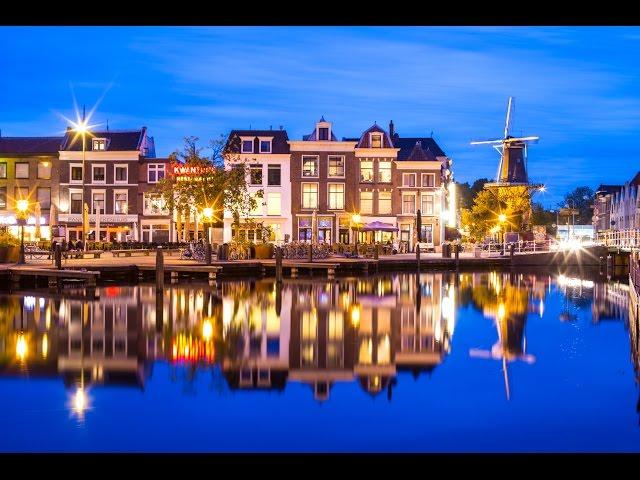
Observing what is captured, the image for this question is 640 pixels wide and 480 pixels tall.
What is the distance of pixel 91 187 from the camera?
74.2 meters

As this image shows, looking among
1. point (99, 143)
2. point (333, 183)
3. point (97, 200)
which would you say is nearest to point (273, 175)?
point (333, 183)

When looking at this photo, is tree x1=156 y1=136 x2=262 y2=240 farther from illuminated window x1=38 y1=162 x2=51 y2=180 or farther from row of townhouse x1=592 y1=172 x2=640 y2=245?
row of townhouse x1=592 y1=172 x2=640 y2=245

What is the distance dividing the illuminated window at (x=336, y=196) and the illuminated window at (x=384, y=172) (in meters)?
3.41

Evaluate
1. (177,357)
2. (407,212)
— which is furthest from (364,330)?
(407,212)

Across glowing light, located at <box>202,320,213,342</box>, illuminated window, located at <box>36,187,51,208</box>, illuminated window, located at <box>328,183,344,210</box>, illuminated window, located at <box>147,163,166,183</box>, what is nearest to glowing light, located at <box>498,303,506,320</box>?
glowing light, located at <box>202,320,213,342</box>

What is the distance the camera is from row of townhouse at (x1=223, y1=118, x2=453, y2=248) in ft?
238

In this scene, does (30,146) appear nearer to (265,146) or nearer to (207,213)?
(265,146)

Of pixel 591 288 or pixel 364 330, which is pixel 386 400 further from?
pixel 591 288

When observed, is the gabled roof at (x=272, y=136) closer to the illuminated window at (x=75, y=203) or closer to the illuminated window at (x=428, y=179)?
the illuminated window at (x=428, y=179)

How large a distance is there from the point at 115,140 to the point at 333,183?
64.8 ft

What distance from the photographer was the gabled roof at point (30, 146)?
247 feet

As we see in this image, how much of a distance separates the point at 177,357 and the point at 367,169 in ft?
187

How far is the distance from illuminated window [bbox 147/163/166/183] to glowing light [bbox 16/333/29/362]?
5582cm

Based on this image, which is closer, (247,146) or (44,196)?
(247,146)
